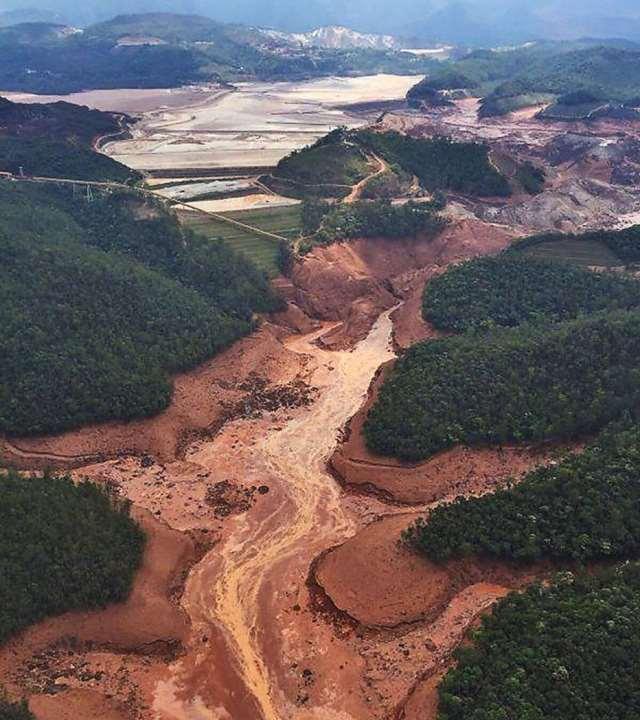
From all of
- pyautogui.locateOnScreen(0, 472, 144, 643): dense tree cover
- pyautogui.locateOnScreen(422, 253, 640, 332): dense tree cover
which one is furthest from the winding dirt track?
pyautogui.locateOnScreen(422, 253, 640, 332): dense tree cover

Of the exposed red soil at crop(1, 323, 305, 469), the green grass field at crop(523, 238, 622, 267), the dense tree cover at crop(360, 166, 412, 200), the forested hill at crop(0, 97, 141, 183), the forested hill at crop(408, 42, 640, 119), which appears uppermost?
the forested hill at crop(408, 42, 640, 119)

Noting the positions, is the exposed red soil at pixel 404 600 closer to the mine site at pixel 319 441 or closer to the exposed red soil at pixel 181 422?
the mine site at pixel 319 441

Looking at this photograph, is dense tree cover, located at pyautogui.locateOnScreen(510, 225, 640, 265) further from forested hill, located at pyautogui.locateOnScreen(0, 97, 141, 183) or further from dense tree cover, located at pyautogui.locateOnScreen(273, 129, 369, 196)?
forested hill, located at pyautogui.locateOnScreen(0, 97, 141, 183)

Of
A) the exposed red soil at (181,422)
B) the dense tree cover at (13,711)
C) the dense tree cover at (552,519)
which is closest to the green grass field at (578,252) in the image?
the exposed red soil at (181,422)

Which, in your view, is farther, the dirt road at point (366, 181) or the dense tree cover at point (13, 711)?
the dirt road at point (366, 181)

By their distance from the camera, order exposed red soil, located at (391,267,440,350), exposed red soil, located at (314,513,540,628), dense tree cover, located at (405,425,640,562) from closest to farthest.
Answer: exposed red soil, located at (314,513,540,628), dense tree cover, located at (405,425,640,562), exposed red soil, located at (391,267,440,350)

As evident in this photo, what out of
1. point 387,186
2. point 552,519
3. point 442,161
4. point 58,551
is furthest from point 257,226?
point 552,519

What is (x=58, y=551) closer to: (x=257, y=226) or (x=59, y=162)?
(x=257, y=226)

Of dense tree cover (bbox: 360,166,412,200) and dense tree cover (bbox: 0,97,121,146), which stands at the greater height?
dense tree cover (bbox: 0,97,121,146)
